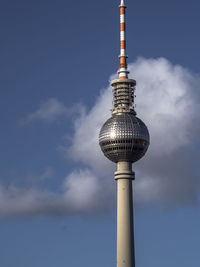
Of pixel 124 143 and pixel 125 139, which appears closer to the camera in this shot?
pixel 125 139

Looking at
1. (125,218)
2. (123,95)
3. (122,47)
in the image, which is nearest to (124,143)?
(123,95)

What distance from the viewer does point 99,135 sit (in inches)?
6629

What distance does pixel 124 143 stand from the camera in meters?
160

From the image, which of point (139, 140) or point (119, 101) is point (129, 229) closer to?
point (139, 140)

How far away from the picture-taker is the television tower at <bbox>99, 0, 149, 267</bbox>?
15275 cm

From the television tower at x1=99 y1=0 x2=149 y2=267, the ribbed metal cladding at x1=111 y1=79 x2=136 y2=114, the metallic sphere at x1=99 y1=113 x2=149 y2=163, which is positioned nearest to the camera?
the television tower at x1=99 y1=0 x2=149 y2=267

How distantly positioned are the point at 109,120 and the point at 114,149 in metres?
9.17

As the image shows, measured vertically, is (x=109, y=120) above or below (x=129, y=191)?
above

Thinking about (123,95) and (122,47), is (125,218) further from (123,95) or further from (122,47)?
(122,47)

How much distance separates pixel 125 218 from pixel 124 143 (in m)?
19.4

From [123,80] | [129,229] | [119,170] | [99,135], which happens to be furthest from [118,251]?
[123,80]

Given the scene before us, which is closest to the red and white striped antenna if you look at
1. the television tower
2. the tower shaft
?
the television tower

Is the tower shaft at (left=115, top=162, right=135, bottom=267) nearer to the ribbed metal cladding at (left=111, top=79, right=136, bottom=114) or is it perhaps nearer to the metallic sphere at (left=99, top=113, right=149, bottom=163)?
the metallic sphere at (left=99, top=113, right=149, bottom=163)

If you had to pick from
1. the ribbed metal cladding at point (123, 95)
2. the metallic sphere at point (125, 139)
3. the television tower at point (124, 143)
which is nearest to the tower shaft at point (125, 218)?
the television tower at point (124, 143)
